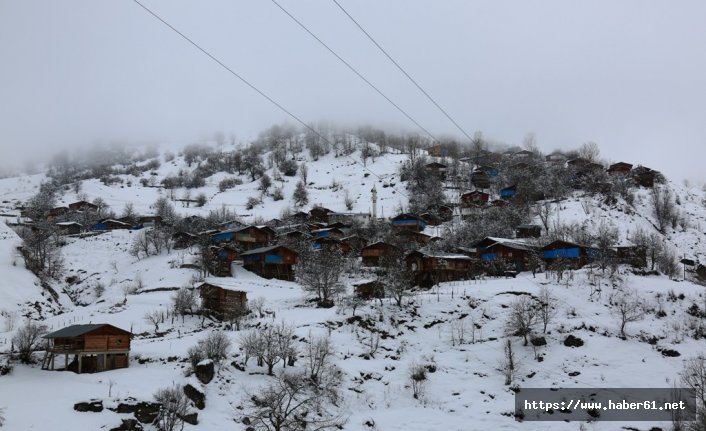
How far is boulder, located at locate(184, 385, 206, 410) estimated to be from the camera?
28.1m

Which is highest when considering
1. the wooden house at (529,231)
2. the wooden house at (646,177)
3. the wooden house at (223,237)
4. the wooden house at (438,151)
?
the wooden house at (438,151)

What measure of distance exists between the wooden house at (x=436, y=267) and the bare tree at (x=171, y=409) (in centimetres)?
3339

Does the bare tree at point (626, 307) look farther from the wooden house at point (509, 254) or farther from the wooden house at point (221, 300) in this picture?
the wooden house at point (221, 300)

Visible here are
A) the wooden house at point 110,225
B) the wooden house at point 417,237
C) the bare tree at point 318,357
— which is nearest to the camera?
the bare tree at point 318,357

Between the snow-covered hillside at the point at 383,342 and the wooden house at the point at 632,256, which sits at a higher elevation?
the wooden house at the point at 632,256

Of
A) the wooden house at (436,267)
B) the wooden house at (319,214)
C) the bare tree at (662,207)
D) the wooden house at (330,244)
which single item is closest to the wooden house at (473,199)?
the wooden house at (319,214)

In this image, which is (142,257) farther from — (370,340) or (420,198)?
(420,198)

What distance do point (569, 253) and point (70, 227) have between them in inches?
3225

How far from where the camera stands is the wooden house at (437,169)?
108m

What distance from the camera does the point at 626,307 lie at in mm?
39094

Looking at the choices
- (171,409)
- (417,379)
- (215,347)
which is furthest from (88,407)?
(417,379)

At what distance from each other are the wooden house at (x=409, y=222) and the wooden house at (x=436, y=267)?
25613mm

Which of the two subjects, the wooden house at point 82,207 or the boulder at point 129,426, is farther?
the wooden house at point 82,207

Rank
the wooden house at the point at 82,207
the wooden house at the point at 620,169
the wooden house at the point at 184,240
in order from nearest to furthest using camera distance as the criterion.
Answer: the wooden house at the point at 184,240 → the wooden house at the point at 620,169 → the wooden house at the point at 82,207
